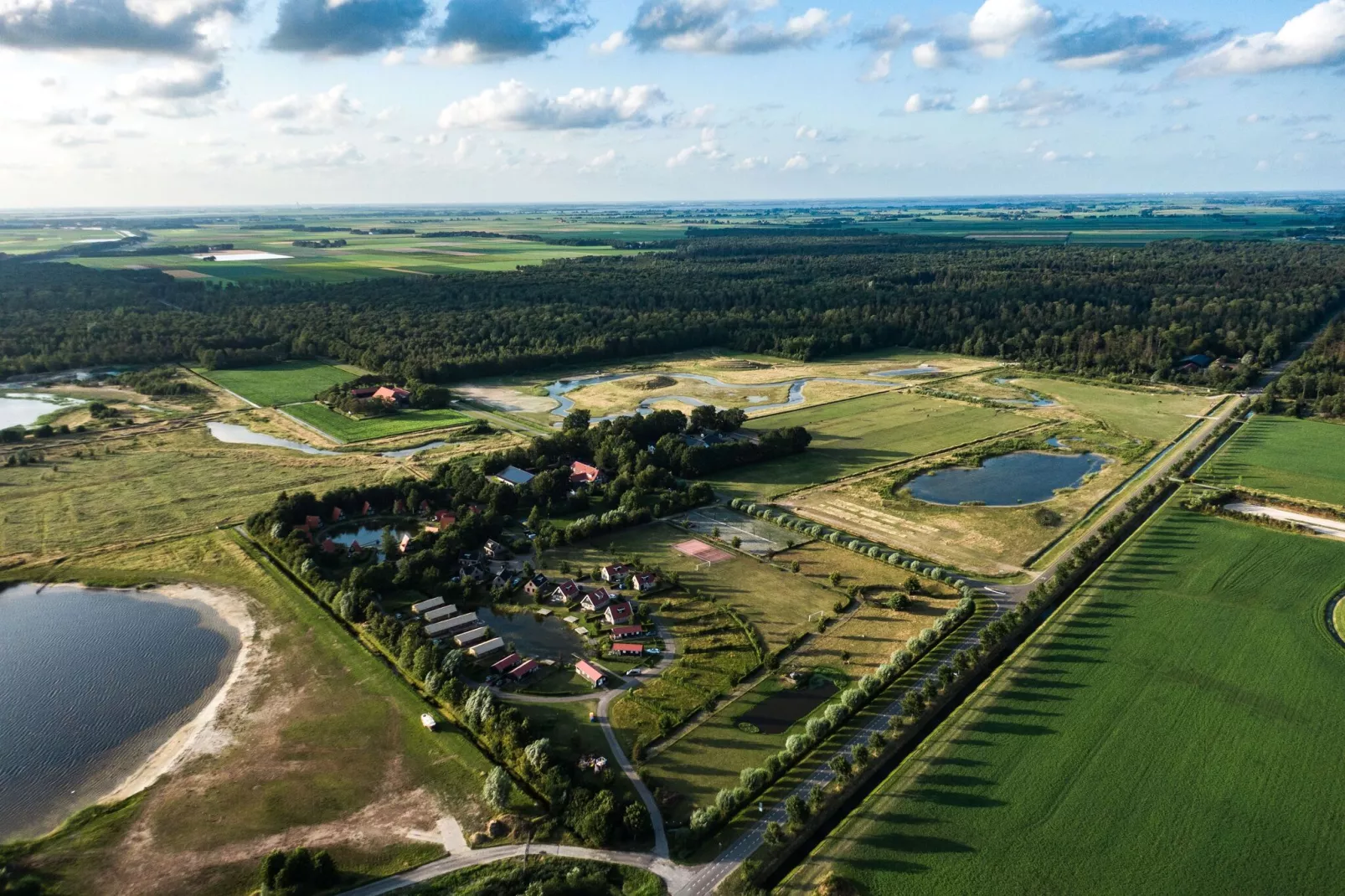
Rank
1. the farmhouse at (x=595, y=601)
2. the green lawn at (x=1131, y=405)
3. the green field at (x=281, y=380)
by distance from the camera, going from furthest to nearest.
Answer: the green field at (x=281, y=380)
the green lawn at (x=1131, y=405)
the farmhouse at (x=595, y=601)

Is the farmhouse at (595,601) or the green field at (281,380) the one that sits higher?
the green field at (281,380)

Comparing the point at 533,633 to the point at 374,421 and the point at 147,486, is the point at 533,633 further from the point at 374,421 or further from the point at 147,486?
the point at 374,421

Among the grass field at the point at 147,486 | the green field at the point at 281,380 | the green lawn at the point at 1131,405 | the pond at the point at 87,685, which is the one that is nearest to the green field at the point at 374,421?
the green field at the point at 281,380

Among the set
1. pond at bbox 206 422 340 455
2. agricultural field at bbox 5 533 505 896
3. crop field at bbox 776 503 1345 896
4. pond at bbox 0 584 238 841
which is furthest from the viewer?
pond at bbox 206 422 340 455

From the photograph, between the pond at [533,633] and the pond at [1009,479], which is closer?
the pond at [533,633]

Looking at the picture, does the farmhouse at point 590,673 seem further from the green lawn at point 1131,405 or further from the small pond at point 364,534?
the green lawn at point 1131,405

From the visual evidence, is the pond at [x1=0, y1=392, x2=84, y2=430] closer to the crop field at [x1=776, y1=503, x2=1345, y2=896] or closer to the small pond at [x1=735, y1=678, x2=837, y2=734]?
the small pond at [x1=735, y1=678, x2=837, y2=734]

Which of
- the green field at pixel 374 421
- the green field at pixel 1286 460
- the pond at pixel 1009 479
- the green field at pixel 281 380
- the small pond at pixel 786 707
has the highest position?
the green field at pixel 281 380

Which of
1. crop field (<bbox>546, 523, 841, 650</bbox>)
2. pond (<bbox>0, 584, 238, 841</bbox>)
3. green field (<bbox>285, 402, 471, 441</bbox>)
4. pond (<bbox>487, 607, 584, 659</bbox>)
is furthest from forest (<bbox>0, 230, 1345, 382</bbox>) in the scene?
pond (<bbox>487, 607, 584, 659</bbox>)
